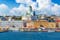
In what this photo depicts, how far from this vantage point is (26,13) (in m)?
5.96

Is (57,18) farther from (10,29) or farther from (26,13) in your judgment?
(10,29)

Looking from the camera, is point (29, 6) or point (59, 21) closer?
point (29, 6)

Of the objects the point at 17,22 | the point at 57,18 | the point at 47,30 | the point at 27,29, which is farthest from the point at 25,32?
the point at 57,18

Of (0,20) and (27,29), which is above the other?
(0,20)

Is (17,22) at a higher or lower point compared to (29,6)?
lower

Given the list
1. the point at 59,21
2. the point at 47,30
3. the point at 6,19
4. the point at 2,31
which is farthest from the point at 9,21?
the point at 59,21

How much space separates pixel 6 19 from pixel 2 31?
551 millimetres

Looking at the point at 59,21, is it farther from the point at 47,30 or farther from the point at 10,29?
the point at 10,29

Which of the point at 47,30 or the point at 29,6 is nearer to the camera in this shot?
the point at 29,6

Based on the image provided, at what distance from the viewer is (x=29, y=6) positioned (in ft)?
19.3

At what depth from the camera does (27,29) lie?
6133mm

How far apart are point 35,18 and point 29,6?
615 millimetres

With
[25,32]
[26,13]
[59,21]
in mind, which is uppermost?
[26,13]

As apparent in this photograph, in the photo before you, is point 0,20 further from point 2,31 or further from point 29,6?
point 29,6
